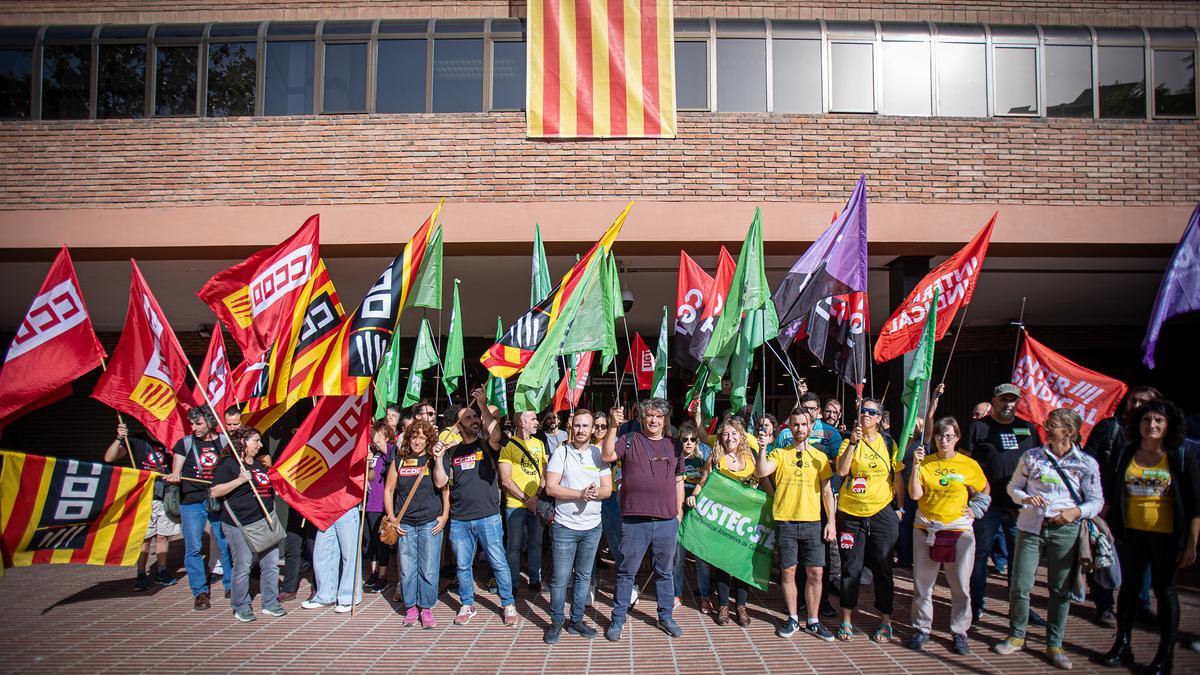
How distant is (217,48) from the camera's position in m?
11.2

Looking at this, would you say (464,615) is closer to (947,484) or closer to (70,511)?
(70,511)

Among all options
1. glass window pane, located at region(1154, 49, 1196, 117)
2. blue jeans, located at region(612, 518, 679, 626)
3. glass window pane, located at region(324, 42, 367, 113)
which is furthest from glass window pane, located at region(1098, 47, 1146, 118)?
glass window pane, located at region(324, 42, 367, 113)

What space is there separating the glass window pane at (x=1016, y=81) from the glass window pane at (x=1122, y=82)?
1.00 meters

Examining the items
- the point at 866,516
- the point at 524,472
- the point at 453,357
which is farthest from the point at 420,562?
the point at 866,516

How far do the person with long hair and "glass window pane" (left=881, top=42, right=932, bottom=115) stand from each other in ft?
21.4

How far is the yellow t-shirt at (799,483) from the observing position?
20.2ft

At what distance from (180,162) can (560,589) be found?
28.3 ft

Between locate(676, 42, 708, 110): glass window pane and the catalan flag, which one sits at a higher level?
locate(676, 42, 708, 110): glass window pane

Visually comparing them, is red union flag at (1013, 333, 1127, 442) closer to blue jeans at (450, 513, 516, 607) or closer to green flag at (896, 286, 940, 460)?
green flag at (896, 286, 940, 460)

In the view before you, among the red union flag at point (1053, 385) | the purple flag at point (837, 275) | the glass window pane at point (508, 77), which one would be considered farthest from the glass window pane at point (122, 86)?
the red union flag at point (1053, 385)

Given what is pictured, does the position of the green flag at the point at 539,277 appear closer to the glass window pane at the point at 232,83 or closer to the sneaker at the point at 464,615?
the sneaker at the point at 464,615

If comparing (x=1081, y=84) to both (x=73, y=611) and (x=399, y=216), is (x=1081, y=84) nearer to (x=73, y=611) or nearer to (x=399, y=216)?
(x=399, y=216)

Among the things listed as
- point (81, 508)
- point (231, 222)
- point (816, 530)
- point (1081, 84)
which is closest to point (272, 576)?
point (81, 508)

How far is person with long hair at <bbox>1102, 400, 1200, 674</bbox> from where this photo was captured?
5.11m
